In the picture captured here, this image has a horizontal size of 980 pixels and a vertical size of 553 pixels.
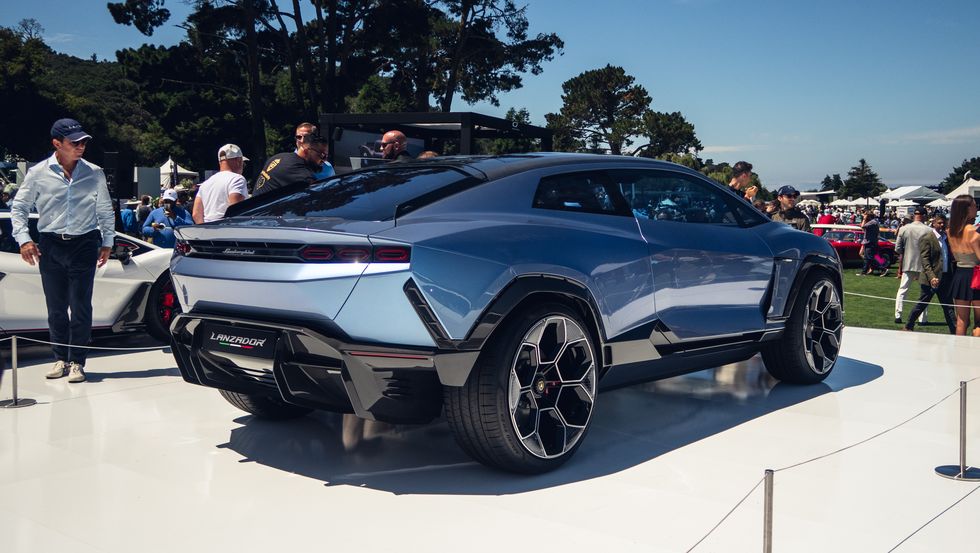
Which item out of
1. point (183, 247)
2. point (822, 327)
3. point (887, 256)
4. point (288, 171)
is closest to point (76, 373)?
point (288, 171)

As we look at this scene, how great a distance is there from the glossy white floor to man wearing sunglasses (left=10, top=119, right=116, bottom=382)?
479 mm

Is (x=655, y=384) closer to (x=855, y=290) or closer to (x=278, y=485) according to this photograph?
(x=278, y=485)

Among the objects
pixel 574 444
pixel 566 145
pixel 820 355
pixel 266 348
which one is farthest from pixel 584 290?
pixel 566 145

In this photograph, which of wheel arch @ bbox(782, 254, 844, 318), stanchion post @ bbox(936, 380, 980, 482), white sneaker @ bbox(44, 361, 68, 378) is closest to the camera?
stanchion post @ bbox(936, 380, 980, 482)

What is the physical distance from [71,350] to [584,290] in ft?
13.3

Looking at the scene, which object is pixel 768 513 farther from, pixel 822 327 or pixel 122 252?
pixel 122 252

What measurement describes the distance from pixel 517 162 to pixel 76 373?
3792mm

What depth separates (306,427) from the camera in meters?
4.96

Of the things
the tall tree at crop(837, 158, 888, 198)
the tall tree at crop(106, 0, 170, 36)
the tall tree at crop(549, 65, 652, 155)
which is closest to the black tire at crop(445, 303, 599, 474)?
the tall tree at crop(106, 0, 170, 36)

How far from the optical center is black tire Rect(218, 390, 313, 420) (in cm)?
492

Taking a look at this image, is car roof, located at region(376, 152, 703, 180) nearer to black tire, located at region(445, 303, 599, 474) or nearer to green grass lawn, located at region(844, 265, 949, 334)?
black tire, located at region(445, 303, 599, 474)

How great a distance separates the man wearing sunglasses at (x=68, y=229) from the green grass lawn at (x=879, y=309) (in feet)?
31.5

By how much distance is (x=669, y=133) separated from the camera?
316 ft

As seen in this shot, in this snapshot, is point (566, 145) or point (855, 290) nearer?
point (855, 290)
